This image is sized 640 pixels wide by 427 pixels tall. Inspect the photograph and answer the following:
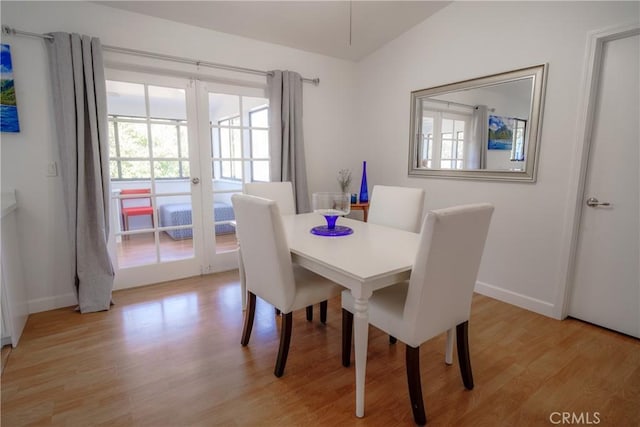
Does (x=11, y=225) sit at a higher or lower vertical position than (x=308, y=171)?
lower

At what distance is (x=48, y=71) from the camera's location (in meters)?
2.32

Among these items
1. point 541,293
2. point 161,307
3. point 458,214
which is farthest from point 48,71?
point 541,293

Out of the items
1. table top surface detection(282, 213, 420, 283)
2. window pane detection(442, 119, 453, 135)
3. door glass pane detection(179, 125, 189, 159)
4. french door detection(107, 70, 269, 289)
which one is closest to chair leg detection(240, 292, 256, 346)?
table top surface detection(282, 213, 420, 283)

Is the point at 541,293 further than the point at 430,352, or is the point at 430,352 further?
the point at 541,293

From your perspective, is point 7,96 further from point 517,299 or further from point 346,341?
point 517,299

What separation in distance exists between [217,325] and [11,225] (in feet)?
4.96

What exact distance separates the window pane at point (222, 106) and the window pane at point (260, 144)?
0.28 m

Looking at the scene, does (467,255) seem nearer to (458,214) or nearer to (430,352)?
(458,214)

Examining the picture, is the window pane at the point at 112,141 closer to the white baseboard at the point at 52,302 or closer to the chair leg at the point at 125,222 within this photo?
the chair leg at the point at 125,222

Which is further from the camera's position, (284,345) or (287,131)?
(287,131)

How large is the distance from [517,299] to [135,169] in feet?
11.0

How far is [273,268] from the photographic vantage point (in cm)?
165

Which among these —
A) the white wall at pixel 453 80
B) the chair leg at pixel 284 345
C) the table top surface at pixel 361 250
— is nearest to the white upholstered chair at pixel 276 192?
the table top surface at pixel 361 250

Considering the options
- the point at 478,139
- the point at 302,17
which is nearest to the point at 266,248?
the point at 478,139
